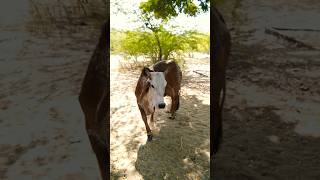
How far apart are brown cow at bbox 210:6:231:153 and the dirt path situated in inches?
85.3

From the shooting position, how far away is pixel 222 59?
1230mm

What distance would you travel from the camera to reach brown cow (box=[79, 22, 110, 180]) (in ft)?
3.86

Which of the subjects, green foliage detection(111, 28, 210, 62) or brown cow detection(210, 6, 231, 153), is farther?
green foliage detection(111, 28, 210, 62)

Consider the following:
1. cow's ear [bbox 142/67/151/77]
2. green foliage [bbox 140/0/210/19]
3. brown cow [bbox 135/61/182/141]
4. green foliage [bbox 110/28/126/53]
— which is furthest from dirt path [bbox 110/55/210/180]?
green foliage [bbox 110/28/126/53]

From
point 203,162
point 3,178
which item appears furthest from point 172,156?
point 3,178

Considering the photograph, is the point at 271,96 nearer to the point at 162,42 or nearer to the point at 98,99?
the point at 98,99

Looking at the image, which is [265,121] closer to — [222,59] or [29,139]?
[222,59]

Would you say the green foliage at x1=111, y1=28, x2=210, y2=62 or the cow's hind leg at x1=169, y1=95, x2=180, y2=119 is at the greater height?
the green foliage at x1=111, y1=28, x2=210, y2=62

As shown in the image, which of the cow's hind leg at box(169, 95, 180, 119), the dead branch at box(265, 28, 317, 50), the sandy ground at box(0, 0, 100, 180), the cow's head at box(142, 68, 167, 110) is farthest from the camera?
the cow's hind leg at box(169, 95, 180, 119)

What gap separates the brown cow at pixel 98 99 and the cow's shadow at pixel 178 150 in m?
2.19

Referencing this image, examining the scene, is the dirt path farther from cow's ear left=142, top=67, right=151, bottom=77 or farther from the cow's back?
cow's ear left=142, top=67, right=151, bottom=77

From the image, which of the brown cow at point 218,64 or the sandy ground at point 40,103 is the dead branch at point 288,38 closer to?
the brown cow at point 218,64

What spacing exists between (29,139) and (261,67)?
896mm

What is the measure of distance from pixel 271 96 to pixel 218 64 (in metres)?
0.24
